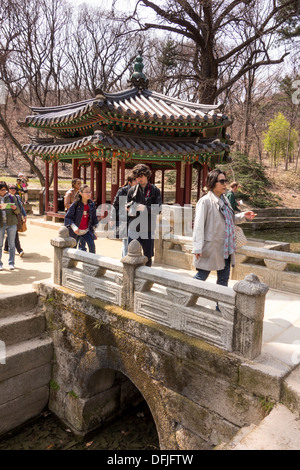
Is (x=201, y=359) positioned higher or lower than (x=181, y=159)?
lower

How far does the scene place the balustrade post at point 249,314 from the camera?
296cm

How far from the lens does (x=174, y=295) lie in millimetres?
3707

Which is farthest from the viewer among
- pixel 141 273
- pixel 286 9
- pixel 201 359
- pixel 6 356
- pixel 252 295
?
pixel 286 9

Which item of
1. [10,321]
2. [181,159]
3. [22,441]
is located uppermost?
[181,159]

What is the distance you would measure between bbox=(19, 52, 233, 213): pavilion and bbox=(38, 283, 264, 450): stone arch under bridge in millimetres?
5959

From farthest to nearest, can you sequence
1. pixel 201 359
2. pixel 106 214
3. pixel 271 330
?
1. pixel 106 214
2. pixel 271 330
3. pixel 201 359

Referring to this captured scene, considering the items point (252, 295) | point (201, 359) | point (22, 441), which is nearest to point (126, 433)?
point (22, 441)

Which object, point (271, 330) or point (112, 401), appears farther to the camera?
point (112, 401)

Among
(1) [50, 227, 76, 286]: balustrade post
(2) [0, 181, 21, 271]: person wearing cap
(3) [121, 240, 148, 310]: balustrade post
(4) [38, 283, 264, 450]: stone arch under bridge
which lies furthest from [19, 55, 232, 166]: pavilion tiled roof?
(3) [121, 240, 148, 310]: balustrade post

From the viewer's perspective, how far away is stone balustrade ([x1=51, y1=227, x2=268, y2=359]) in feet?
9.95

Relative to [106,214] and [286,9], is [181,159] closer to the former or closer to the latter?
[106,214]

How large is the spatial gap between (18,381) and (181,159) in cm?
909

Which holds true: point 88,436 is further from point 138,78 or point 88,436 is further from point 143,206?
point 138,78

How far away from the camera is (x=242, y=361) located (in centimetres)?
303
